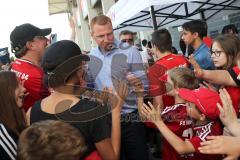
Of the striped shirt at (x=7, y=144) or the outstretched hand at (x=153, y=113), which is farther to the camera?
the outstretched hand at (x=153, y=113)

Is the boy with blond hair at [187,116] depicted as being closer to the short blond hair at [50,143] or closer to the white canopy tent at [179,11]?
the short blond hair at [50,143]

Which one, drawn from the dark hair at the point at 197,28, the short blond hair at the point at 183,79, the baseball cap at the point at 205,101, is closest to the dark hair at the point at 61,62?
the baseball cap at the point at 205,101

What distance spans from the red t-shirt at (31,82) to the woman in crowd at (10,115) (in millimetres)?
362

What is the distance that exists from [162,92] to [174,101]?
0.44 feet

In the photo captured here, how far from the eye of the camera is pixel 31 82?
2732 millimetres

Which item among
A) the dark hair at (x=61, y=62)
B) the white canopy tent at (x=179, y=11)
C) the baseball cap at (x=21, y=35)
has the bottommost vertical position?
the dark hair at (x=61, y=62)

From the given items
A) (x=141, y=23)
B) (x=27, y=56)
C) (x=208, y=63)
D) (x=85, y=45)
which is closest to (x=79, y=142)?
(x=27, y=56)

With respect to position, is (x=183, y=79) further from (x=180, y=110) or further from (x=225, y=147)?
(x=225, y=147)

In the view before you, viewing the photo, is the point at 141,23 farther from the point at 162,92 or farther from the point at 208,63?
the point at 162,92

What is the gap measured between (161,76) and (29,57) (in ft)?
3.99

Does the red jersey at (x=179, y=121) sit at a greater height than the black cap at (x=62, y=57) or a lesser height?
lesser

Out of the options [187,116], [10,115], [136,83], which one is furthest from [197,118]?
[10,115]

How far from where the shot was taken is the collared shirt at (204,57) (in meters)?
3.97

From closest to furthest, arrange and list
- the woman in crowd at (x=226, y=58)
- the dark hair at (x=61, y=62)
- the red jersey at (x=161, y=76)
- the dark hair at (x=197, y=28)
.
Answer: the dark hair at (x=61, y=62)
the woman in crowd at (x=226, y=58)
the red jersey at (x=161, y=76)
the dark hair at (x=197, y=28)
